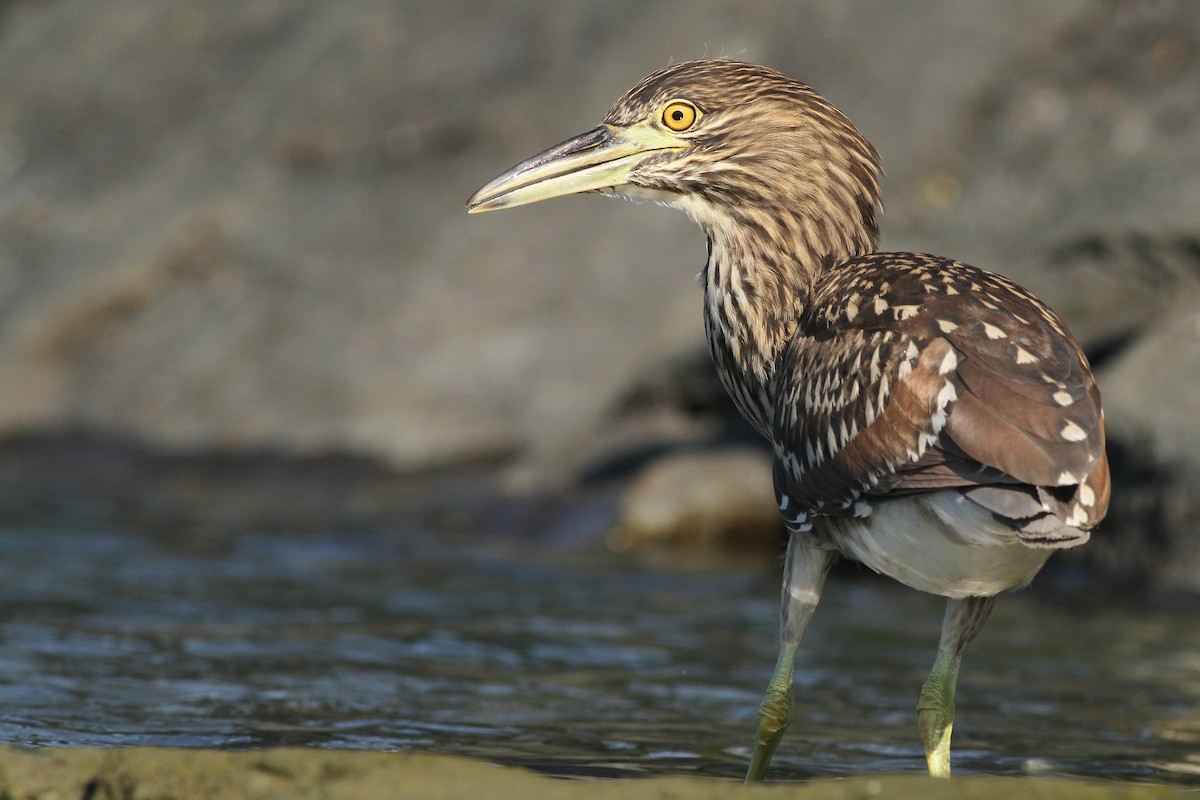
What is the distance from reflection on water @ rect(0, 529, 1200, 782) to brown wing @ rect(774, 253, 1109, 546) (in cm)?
115

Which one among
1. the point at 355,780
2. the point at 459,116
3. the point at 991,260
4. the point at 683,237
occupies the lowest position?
the point at 355,780

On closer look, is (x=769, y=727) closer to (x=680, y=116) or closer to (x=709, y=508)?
(x=680, y=116)

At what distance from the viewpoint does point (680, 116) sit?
220 inches

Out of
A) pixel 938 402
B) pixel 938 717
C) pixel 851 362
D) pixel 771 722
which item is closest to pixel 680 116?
pixel 851 362

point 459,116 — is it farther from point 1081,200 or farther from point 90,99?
point 1081,200

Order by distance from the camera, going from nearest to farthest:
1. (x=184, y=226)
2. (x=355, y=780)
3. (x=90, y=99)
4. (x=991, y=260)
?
(x=355, y=780)
(x=991, y=260)
(x=184, y=226)
(x=90, y=99)

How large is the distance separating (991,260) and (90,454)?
741cm

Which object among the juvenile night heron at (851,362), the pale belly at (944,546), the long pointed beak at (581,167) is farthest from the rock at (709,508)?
the pale belly at (944,546)

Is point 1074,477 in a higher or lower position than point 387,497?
lower

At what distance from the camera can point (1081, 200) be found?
10023mm

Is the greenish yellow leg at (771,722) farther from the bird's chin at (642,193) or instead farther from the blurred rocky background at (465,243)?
the blurred rocky background at (465,243)

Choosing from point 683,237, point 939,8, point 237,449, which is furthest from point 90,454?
point 939,8

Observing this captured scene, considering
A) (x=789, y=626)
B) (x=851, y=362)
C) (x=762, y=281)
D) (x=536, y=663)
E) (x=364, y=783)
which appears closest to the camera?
(x=364, y=783)

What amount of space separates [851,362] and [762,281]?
2.51 ft
